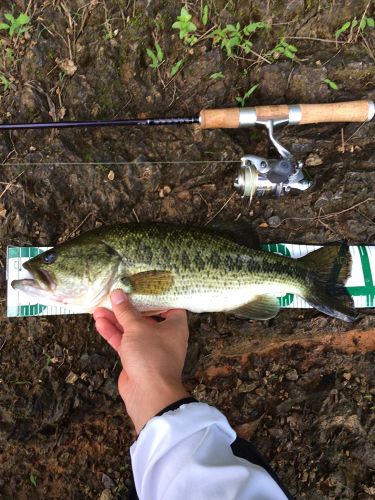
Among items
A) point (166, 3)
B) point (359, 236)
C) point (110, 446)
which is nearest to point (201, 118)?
point (166, 3)

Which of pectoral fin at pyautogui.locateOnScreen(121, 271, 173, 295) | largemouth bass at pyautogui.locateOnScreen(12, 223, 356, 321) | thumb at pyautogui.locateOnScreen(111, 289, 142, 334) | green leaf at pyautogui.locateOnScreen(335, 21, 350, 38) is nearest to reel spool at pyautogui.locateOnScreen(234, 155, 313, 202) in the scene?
largemouth bass at pyautogui.locateOnScreen(12, 223, 356, 321)

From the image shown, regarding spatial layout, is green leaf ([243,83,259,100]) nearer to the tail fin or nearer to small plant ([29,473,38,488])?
the tail fin

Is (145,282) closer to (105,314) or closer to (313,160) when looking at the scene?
(105,314)

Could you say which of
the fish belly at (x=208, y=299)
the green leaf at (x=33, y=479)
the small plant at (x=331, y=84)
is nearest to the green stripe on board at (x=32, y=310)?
the fish belly at (x=208, y=299)

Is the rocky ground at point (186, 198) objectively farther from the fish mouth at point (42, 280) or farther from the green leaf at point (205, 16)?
the fish mouth at point (42, 280)

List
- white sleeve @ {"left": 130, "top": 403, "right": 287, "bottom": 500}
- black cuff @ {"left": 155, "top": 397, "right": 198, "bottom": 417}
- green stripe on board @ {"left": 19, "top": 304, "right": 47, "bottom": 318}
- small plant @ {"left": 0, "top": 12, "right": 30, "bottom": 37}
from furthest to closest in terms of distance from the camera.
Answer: small plant @ {"left": 0, "top": 12, "right": 30, "bottom": 37}, green stripe on board @ {"left": 19, "top": 304, "right": 47, "bottom": 318}, black cuff @ {"left": 155, "top": 397, "right": 198, "bottom": 417}, white sleeve @ {"left": 130, "top": 403, "right": 287, "bottom": 500}
